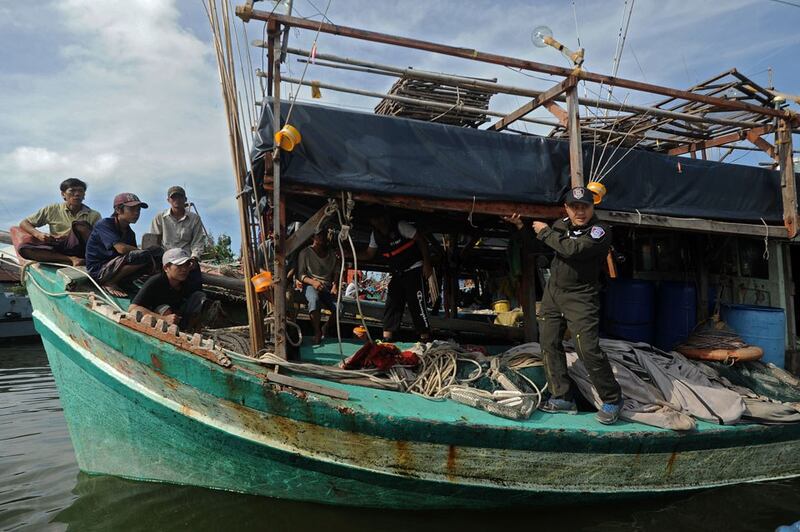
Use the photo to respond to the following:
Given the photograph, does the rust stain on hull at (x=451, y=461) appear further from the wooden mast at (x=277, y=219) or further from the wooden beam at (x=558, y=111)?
the wooden beam at (x=558, y=111)

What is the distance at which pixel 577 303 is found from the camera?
360 cm

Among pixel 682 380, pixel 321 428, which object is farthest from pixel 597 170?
pixel 321 428

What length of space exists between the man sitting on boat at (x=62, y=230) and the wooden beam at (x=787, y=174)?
683 cm

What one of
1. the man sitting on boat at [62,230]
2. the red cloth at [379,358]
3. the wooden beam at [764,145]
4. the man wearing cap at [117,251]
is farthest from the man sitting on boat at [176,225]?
the wooden beam at [764,145]

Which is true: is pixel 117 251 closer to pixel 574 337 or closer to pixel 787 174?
pixel 574 337

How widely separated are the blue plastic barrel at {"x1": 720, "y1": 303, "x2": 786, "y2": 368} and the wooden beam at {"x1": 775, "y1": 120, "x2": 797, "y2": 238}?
0.80 meters

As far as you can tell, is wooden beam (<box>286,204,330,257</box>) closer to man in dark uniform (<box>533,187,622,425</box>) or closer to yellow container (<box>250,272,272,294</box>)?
yellow container (<box>250,272,272,294</box>)

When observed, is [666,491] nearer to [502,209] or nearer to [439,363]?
[439,363]

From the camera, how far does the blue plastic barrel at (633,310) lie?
5.38m

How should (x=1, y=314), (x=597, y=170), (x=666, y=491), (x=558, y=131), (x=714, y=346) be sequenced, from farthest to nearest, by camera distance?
(x=1, y=314), (x=558, y=131), (x=714, y=346), (x=597, y=170), (x=666, y=491)

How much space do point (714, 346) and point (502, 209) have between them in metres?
2.64

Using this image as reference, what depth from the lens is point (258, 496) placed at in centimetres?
347

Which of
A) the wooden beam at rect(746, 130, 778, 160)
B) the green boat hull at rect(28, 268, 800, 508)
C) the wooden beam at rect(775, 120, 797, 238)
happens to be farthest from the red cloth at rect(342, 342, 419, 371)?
the wooden beam at rect(746, 130, 778, 160)

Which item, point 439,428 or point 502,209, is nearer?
point 439,428
